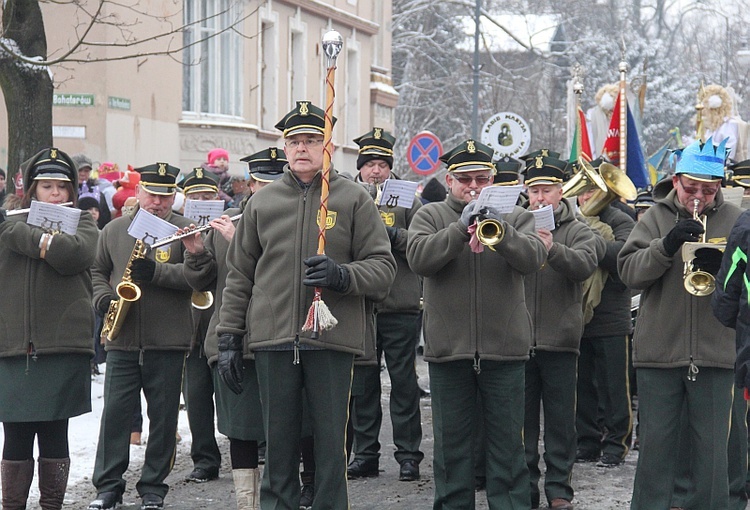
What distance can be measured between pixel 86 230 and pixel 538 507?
3.43 meters

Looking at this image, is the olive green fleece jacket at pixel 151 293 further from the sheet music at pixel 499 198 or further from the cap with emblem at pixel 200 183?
the sheet music at pixel 499 198

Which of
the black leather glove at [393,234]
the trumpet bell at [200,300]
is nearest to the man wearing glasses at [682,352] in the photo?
the black leather glove at [393,234]

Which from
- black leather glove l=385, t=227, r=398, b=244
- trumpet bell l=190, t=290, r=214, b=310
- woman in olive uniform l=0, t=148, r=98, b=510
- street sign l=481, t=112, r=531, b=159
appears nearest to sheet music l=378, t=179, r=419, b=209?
black leather glove l=385, t=227, r=398, b=244

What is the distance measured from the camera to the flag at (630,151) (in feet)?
51.1

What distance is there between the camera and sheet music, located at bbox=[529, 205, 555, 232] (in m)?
8.85

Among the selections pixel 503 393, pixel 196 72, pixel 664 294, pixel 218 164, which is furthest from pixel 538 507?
pixel 196 72

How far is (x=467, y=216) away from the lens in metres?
7.83

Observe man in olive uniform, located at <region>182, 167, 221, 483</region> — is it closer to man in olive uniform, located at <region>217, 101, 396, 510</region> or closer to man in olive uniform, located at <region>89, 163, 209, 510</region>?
man in olive uniform, located at <region>89, 163, 209, 510</region>

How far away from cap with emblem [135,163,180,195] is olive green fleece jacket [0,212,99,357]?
994mm

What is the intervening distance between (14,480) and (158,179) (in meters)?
2.25

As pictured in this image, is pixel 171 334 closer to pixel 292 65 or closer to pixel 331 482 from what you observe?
pixel 331 482

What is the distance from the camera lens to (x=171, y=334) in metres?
9.26

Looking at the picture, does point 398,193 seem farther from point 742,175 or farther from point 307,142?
point 307,142

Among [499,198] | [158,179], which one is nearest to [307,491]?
[158,179]
